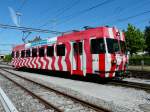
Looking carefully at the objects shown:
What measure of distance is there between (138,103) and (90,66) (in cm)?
651

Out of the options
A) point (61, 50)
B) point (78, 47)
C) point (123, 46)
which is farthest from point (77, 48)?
point (123, 46)

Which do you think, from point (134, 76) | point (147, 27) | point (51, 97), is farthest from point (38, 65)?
point (147, 27)

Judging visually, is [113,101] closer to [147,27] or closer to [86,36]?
[86,36]

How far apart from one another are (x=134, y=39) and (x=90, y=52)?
5019cm

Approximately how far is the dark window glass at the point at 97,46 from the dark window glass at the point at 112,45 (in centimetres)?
34

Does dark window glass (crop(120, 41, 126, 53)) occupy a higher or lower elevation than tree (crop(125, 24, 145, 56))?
lower

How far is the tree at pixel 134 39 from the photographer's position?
2512 inches

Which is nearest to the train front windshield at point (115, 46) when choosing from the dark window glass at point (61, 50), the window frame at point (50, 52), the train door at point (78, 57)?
the train door at point (78, 57)

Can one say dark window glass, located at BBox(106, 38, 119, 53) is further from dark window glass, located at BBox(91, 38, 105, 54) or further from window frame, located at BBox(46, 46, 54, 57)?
window frame, located at BBox(46, 46, 54, 57)

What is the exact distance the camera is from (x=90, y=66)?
51.0 ft

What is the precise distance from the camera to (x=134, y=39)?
6369cm

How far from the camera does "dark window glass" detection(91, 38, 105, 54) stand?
579 inches

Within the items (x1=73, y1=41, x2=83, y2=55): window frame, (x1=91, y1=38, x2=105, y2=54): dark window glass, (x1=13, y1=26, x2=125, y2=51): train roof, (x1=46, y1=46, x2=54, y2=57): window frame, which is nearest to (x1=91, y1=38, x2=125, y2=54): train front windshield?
(x1=91, y1=38, x2=105, y2=54): dark window glass

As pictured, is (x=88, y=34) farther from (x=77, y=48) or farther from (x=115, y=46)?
(x=115, y=46)
